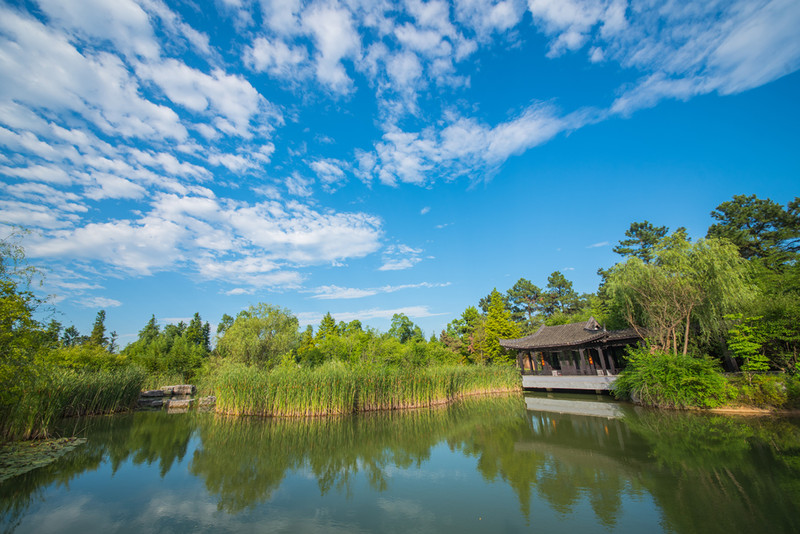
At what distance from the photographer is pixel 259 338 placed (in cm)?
2605

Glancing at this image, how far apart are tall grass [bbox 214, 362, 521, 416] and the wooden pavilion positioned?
31.2 feet

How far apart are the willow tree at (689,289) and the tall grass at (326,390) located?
10.2 meters

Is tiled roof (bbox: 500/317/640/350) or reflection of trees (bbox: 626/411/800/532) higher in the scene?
tiled roof (bbox: 500/317/640/350)

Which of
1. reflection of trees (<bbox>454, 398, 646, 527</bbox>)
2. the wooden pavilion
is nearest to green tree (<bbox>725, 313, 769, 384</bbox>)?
reflection of trees (<bbox>454, 398, 646, 527</bbox>)

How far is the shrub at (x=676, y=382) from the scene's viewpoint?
11.5 meters

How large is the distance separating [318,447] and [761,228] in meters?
30.3

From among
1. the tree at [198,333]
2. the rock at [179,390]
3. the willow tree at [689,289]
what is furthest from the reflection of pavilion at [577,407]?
the tree at [198,333]

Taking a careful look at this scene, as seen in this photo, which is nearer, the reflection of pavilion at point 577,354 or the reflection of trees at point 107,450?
the reflection of trees at point 107,450

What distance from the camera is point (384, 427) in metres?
11.4

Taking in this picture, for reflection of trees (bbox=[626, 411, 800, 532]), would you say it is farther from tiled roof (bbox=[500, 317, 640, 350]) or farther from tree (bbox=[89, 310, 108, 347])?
tree (bbox=[89, 310, 108, 347])

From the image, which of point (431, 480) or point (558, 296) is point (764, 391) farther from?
point (558, 296)

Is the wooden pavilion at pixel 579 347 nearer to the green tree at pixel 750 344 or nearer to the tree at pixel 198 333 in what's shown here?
the green tree at pixel 750 344

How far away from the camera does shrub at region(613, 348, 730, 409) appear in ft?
37.8

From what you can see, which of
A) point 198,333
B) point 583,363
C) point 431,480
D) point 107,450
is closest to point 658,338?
point 583,363
